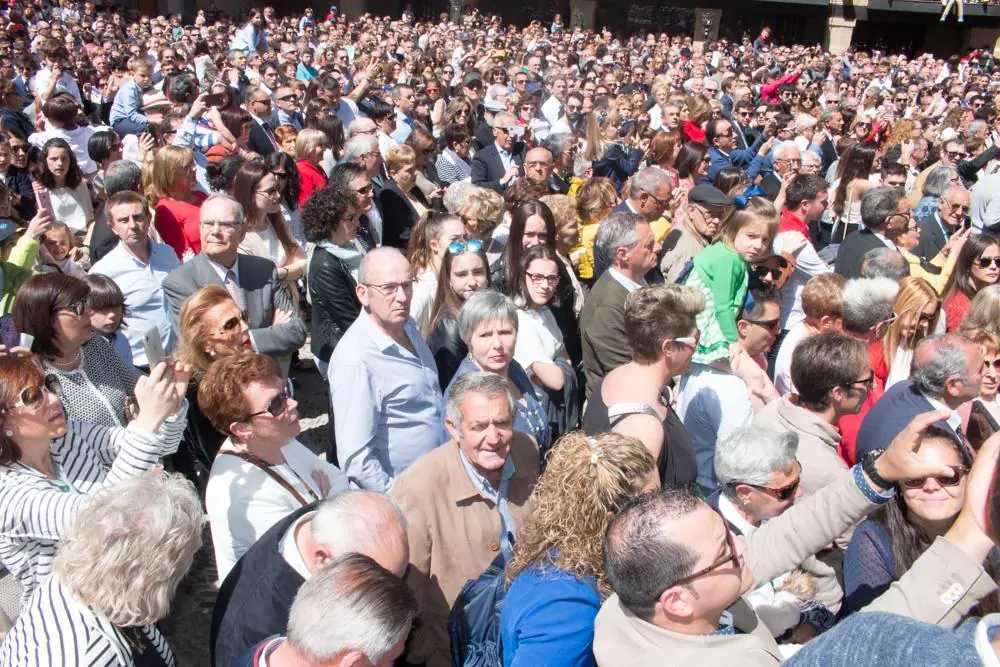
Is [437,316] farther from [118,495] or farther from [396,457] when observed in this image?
[118,495]

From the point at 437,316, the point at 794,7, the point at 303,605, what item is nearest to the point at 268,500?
the point at 303,605

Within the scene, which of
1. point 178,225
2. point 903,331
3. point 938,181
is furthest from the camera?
point 938,181

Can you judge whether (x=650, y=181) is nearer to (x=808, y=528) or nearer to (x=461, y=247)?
(x=461, y=247)

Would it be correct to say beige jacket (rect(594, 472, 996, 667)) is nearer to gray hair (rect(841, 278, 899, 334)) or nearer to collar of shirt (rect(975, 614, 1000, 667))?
collar of shirt (rect(975, 614, 1000, 667))

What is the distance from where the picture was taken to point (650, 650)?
1.80 metres

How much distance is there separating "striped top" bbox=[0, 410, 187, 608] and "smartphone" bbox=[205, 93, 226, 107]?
5.10m

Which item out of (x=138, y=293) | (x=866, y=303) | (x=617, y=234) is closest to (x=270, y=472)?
(x=138, y=293)

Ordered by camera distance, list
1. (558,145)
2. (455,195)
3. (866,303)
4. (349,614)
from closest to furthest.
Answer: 1. (349,614)
2. (866,303)
3. (455,195)
4. (558,145)

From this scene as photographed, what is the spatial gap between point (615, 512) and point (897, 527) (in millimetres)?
975

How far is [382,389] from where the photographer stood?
321 centimetres

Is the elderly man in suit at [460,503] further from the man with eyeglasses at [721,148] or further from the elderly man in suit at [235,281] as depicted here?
the man with eyeglasses at [721,148]

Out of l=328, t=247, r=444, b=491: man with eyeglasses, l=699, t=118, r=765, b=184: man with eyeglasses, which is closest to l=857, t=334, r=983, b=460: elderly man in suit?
l=328, t=247, r=444, b=491: man with eyeglasses

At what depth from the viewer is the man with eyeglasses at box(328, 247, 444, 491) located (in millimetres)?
3115

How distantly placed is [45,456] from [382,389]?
1177 mm
